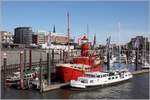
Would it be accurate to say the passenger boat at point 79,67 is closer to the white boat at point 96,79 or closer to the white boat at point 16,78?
the white boat at point 96,79

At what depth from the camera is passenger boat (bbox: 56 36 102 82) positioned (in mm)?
48156

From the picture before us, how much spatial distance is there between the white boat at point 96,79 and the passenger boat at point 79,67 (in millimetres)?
1847

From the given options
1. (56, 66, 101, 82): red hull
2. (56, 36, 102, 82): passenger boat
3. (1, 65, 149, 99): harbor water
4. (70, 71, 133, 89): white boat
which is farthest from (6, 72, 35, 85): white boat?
(70, 71, 133, 89): white boat

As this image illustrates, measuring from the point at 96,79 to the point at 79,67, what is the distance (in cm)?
456

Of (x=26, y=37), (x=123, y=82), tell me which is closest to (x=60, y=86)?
(x=123, y=82)

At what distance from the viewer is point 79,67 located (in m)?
49.6

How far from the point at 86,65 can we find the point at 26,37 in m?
133

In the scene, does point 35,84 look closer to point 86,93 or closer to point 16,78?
point 16,78

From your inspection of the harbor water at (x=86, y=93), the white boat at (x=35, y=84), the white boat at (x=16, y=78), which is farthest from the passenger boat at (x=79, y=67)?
the white boat at (x=35, y=84)

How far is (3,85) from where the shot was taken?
4428 cm

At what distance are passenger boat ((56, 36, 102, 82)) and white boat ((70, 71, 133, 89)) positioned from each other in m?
1.85

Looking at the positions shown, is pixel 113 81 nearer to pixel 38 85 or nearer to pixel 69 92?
pixel 69 92

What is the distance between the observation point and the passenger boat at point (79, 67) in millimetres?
48156

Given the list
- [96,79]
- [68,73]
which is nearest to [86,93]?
[96,79]
